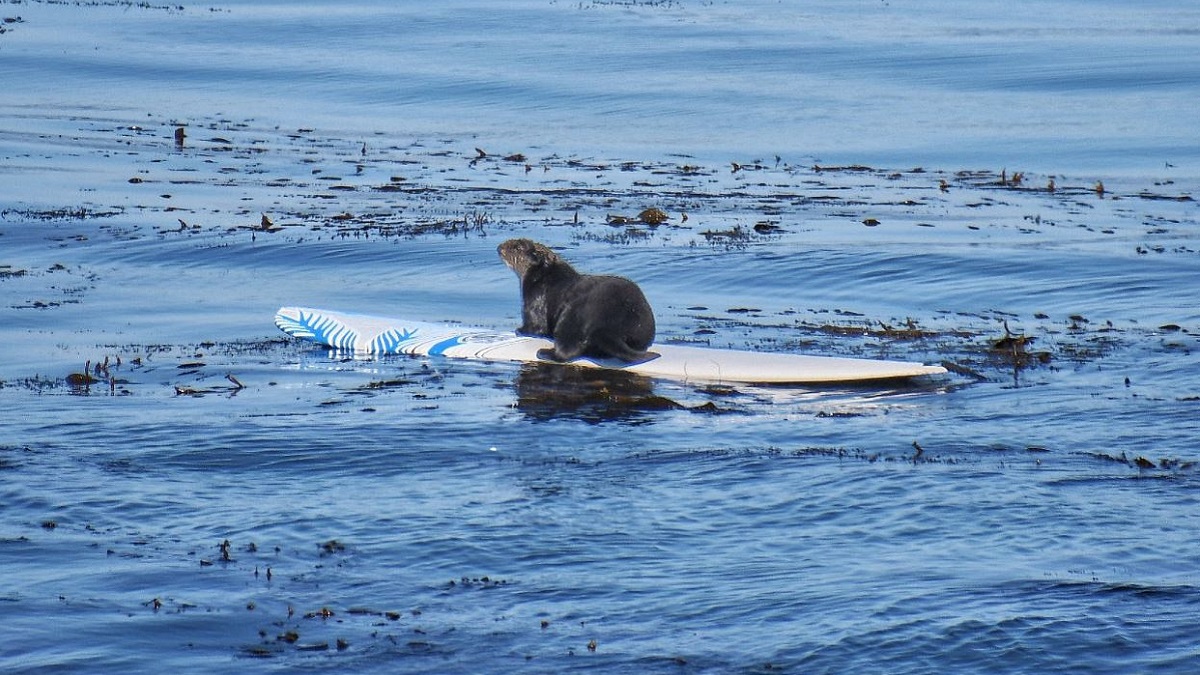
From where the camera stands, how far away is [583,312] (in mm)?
12492

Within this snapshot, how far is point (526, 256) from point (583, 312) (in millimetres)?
952

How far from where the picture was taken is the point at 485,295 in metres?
16.0

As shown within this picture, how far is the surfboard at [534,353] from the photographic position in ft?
37.7

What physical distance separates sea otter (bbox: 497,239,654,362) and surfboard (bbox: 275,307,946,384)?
107mm

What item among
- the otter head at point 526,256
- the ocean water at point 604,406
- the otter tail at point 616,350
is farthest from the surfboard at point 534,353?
the otter head at point 526,256

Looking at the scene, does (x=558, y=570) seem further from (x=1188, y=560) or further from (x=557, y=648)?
(x=1188, y=560)

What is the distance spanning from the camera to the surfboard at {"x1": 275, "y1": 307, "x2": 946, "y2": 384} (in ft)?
37.7

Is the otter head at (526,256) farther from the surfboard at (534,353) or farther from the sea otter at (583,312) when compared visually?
the surfboard at (534,353)

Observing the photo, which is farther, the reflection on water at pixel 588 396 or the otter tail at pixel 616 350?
the otter tail at pixel 616 350

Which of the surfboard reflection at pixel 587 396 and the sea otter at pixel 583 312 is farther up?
the sea otter at pixel 583 312

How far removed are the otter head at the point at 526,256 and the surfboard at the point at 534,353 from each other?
22.2 inches

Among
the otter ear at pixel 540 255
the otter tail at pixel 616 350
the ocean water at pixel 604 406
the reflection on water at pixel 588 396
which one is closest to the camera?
the ocean water at pixel 604 406

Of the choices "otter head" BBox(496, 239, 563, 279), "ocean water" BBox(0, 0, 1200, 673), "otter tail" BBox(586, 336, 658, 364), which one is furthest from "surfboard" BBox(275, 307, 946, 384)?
"otter head" BBox(496, 239, 563, 279)

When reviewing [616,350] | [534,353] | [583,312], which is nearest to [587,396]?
[616,350]
